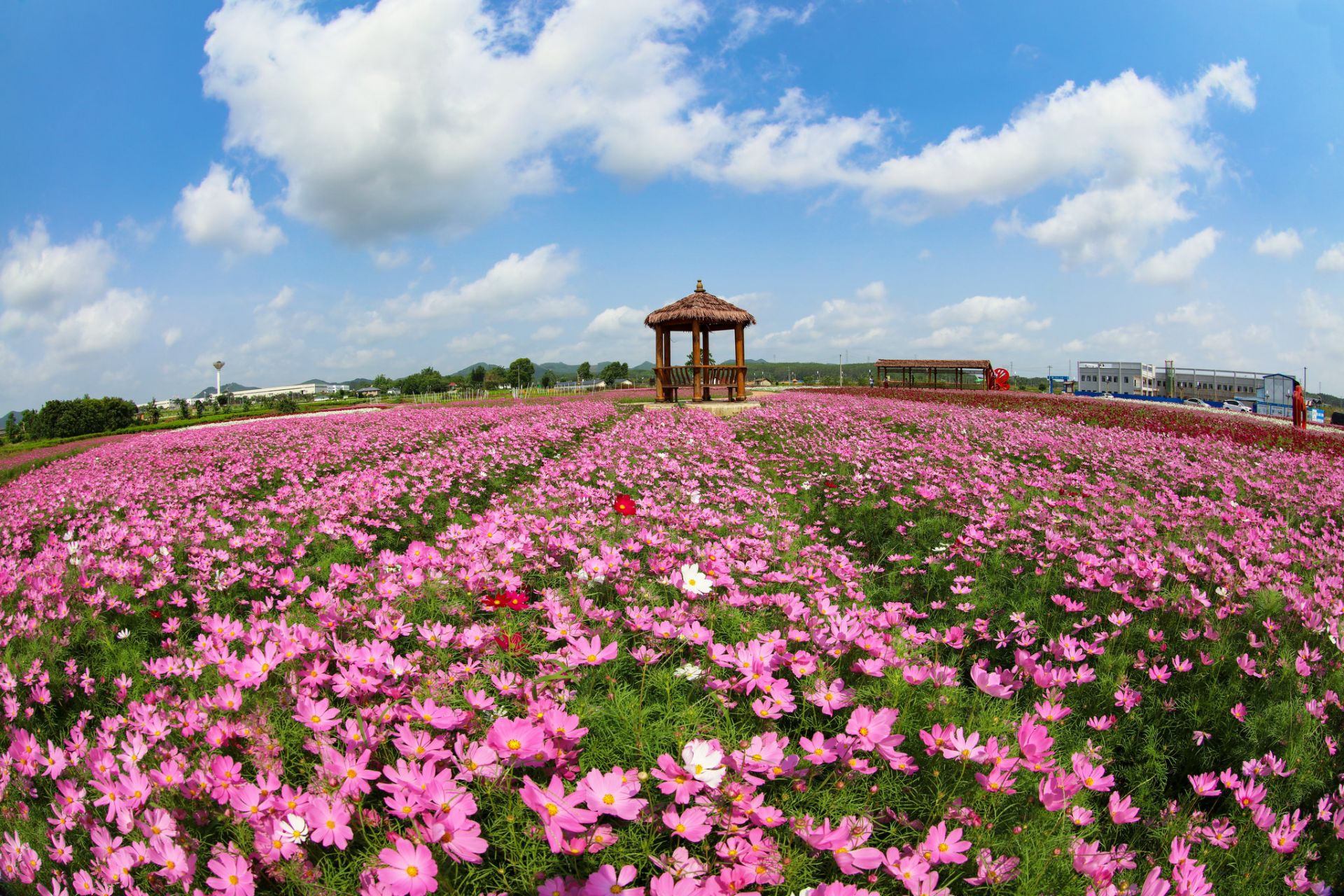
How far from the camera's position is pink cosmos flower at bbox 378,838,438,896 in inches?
42.3

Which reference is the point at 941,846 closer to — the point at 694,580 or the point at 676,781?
the point at 676,781

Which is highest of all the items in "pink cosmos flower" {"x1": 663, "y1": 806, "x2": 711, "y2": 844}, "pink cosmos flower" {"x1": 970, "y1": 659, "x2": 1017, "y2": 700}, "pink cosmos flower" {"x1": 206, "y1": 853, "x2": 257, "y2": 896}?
"pink cosmos flower" {"x1": 970, "y1": 659, "x2": 1017, "y2": 700}

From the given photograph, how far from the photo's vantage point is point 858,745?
1510mm

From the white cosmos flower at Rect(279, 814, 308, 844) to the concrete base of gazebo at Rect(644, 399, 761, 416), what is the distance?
43.3 feet

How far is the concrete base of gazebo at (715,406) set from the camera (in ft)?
49.3

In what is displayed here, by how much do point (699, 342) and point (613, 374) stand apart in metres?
44.5

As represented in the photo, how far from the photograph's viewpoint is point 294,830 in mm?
1226

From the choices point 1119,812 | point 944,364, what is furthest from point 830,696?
point 944,364

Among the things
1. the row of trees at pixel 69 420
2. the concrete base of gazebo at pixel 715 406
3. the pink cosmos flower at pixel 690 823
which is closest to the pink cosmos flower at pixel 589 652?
the pink cosmos flower at pixel 690 823

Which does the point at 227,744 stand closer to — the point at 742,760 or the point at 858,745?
the point at 742,760

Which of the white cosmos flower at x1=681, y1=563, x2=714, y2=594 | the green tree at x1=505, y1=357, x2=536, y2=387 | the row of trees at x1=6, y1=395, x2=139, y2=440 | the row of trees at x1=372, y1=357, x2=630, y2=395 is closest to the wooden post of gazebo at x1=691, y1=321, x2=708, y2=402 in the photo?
the white cosmos flower at x1=681, y1=563, x2=714, y2=594

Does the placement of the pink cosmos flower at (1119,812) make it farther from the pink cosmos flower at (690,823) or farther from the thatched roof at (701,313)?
the thatched roof at (701,313)

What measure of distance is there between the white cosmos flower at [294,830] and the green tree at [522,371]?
301ft

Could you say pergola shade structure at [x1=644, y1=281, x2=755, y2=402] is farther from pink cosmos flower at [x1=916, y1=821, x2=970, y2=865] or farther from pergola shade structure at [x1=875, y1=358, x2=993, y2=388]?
pergola shade structure at [x1=875, y1=358, x2=993, y2=388]
